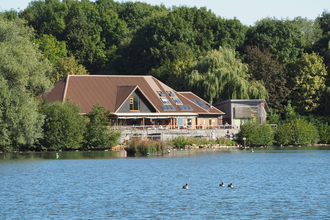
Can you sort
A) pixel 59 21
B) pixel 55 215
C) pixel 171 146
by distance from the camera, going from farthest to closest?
1. pixel 59 21
2. pixel 171 146
3. pixel 55 215

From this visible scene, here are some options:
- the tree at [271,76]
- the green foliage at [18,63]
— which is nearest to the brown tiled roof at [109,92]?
the tree at [271,76]

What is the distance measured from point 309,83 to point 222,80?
39.0 ft

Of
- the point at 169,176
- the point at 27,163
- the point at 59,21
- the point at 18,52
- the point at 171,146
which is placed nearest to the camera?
the point at 169,176

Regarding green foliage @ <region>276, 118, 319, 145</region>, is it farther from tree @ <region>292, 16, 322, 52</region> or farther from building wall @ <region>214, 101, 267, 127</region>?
tree @ <region>292, 16, 322, 52</region>

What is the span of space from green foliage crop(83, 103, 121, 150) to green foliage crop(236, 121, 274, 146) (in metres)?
14.6

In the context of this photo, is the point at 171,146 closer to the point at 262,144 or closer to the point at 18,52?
the point at 262,144

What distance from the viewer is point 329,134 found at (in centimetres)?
Result: 7331

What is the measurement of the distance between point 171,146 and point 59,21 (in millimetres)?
49804

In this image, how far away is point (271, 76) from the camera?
81062 millimetres

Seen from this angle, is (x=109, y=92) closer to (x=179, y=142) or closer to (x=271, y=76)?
(x=179, y=142)

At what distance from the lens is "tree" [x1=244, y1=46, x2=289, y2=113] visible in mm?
80625

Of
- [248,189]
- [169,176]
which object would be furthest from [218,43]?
[248,189]

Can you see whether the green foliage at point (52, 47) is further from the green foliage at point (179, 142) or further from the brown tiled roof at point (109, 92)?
the green foliage at point (179, 142)

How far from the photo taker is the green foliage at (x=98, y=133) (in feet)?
204
